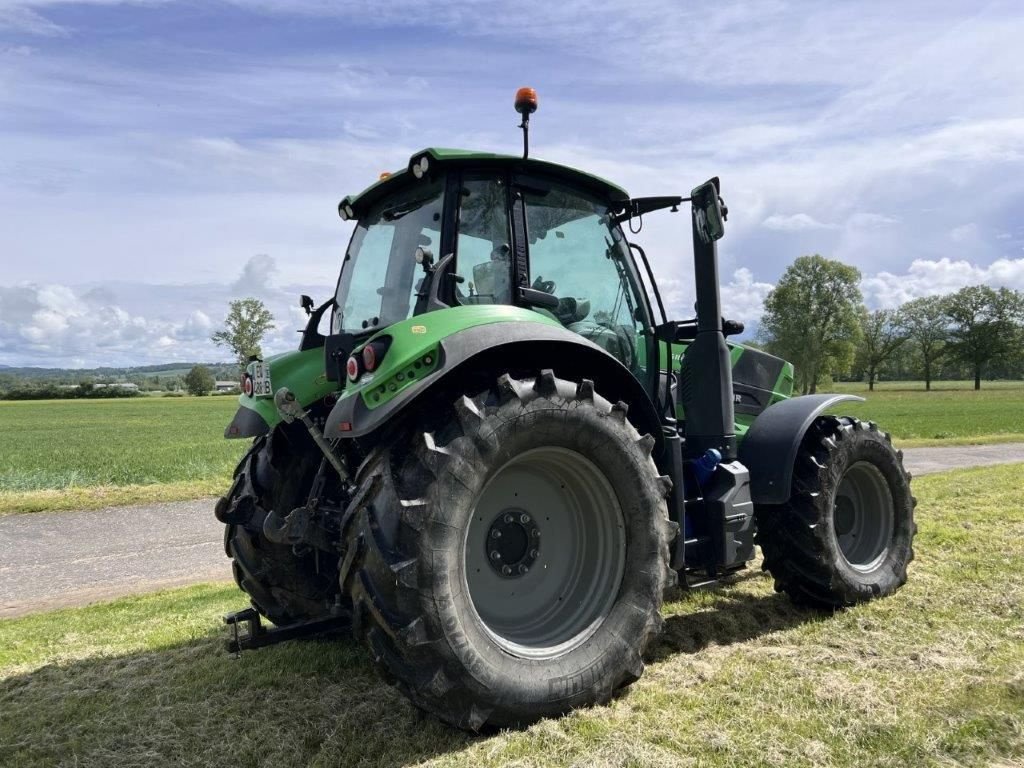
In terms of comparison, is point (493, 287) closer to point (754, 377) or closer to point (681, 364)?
point (681, 364)

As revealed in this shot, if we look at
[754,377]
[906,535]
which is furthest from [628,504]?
[906,535]

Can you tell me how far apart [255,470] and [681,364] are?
8.47 ft

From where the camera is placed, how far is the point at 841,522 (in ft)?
16.8

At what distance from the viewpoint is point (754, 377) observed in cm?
548

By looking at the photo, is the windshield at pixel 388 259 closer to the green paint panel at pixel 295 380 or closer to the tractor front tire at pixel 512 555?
the green paint panel at pixel 295 380

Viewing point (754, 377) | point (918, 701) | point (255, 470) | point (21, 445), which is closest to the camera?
point (918, 701)

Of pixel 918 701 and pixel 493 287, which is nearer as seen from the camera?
pixel 918 701

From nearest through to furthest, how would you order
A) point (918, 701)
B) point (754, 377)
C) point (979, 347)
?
point (918, 701), point (754, 377), point (979, 347)

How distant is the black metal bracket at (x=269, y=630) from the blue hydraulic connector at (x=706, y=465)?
2110 mm

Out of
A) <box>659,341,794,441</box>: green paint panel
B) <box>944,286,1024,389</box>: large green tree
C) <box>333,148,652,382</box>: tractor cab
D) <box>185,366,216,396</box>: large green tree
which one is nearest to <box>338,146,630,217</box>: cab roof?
<box>333,148,652,382</box>: tractor cab

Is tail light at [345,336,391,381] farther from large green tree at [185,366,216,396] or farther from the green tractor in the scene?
large green tree at [185,366,216,396]

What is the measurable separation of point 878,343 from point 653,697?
8033 cm

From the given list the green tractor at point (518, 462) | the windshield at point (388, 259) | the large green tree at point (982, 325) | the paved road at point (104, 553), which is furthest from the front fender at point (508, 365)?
the large green tree at point (982, 325)

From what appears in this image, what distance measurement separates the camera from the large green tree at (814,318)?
59.2 metres
